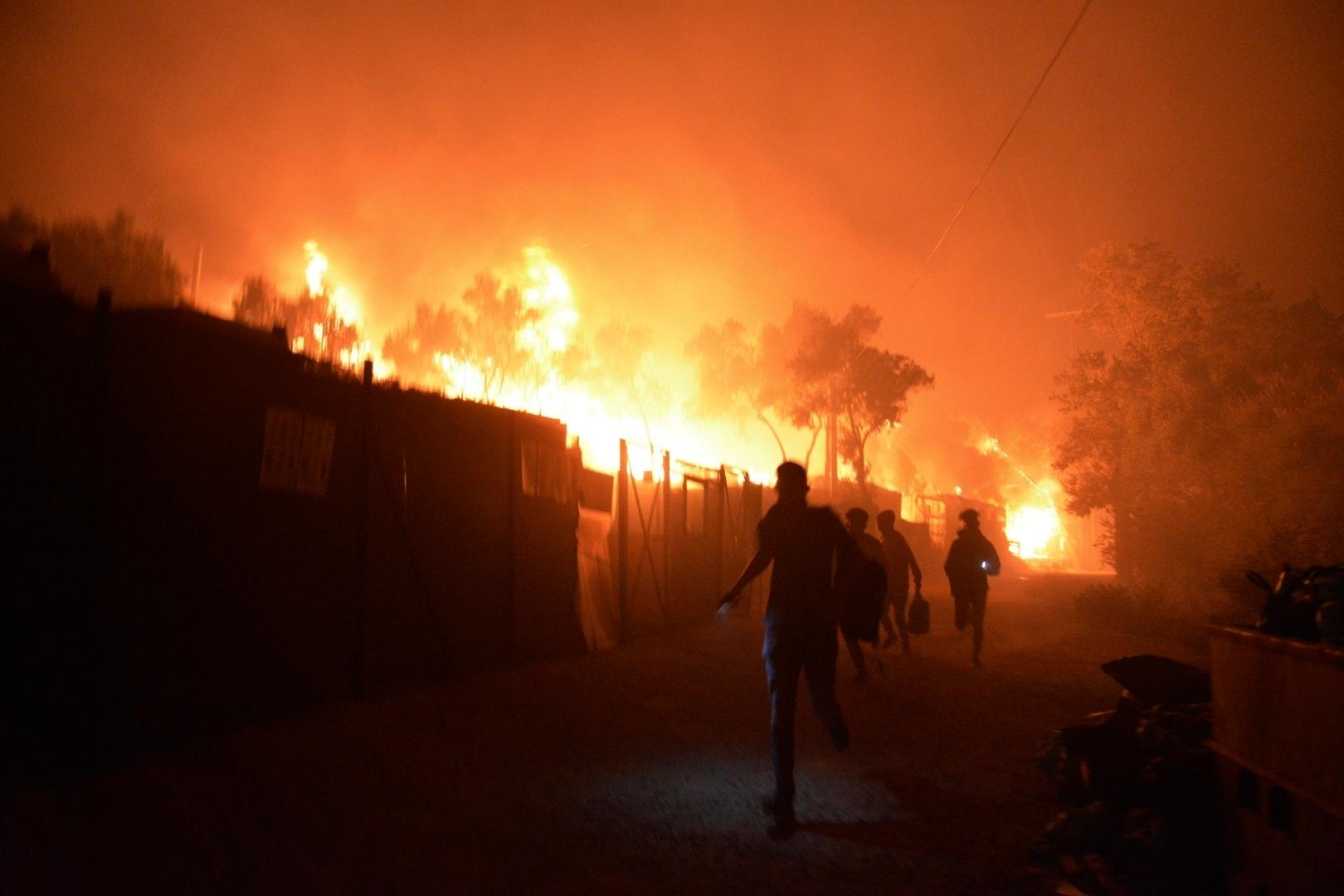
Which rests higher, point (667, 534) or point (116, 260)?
point (116, 260)

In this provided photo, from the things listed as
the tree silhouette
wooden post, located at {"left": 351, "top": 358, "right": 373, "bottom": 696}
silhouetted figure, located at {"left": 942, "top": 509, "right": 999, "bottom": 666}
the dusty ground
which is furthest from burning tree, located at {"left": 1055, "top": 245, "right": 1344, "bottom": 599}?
the tree silhouette

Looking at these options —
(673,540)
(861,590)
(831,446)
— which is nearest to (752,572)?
(861,590)

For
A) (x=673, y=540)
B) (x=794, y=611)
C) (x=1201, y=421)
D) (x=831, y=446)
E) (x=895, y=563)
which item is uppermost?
(x=831, y=446)

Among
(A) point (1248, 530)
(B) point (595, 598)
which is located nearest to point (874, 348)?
(A) point (1248, 530)

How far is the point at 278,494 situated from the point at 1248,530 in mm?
24666

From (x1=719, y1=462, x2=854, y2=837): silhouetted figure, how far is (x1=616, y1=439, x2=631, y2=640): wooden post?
19.2ft

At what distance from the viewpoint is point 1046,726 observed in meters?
7.62

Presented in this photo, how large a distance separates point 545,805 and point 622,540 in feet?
20.7

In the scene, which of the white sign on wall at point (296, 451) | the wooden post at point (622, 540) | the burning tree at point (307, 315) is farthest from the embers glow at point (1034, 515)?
the white sign on wall at point (296, 451)

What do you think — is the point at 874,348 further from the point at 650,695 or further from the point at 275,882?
the point at 275,882

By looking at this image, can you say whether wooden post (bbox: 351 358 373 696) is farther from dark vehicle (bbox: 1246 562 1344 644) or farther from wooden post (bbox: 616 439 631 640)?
dark vehicle (bbox: 1246 562 1344 644)

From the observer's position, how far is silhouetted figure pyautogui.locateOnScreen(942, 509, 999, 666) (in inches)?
425

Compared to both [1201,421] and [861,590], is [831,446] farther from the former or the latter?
[861,590]

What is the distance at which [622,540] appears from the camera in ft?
37.3
